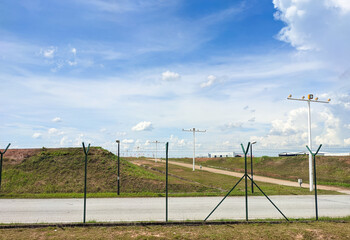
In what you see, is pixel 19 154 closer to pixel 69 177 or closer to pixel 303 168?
pixel 69 177

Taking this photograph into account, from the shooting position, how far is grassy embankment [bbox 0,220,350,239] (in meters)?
9.82

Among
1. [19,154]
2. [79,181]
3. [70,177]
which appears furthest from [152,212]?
[19,154]

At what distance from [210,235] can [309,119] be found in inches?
844

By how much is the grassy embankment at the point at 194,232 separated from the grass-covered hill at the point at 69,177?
11722 mm

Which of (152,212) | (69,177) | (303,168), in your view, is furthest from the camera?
(303,168)

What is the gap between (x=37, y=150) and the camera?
3488 centimetres

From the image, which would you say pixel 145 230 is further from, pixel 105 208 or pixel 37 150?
pixel 37 150

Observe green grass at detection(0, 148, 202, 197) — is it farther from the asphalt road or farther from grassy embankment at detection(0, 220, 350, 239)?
grassy embankment at detection(0, 220, 350, 239)

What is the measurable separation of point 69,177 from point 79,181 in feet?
4.88

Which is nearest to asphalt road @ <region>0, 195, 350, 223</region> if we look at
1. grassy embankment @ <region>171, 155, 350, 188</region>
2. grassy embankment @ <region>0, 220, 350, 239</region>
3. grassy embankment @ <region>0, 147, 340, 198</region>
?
grassy embankment @ <region>0, 220, 350, 239</region>

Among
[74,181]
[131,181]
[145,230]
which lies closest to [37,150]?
[74,181]

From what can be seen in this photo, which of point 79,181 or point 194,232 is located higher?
point 194,232

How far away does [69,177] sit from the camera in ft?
91.0

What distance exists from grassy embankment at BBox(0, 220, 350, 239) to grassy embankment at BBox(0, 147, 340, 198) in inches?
433
